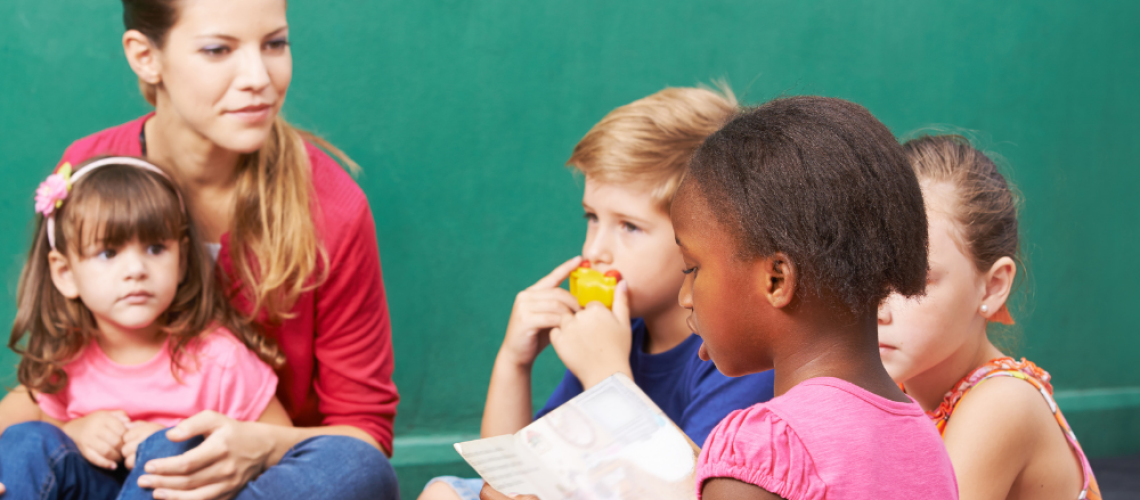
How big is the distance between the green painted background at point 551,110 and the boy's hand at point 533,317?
71cm

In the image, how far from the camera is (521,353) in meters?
1.40

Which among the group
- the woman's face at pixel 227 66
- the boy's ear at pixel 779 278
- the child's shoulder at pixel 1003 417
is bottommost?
the child's shoulder at pixel 1003 417

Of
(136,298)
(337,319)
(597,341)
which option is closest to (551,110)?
(337,319)

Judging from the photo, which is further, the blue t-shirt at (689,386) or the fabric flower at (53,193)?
the fabric flower at (53,193)

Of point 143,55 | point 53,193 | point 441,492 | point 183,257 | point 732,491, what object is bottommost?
point 441,492

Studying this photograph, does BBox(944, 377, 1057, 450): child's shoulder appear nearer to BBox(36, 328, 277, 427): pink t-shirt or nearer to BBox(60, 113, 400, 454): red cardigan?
BBox(60, 113, 400, 454): red cardigan

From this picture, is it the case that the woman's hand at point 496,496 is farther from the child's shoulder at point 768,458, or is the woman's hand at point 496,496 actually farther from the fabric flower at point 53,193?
the fabric flower at point 53,193

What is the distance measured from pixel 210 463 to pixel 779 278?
0.92 meters

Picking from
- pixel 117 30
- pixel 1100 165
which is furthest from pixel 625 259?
pixel 1100 165

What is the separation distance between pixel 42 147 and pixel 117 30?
30cm

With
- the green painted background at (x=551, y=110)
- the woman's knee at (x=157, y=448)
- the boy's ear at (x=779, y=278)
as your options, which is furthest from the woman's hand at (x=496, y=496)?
the green painted background at (x=551, y=110)

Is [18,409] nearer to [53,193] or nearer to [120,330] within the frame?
[120,330]

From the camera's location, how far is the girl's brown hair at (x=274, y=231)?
1.48m

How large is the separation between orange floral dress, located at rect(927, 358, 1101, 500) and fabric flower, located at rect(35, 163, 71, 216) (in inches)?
52.8
